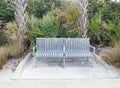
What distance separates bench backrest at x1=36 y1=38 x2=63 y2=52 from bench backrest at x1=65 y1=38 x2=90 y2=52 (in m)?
0.24

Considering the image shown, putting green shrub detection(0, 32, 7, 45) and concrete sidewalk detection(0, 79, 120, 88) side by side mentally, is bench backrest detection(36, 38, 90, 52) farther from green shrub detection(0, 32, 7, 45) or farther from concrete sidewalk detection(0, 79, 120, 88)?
green shrub detection(0, 32, 7, 45)

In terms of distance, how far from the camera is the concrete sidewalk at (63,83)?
18.9ft

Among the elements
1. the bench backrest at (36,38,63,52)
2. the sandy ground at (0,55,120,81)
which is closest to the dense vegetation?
the bench backrest at (36,38,63,52)

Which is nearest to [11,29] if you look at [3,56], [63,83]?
[3,56]

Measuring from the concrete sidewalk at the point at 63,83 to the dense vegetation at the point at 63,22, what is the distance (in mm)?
3204

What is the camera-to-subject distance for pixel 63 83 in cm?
598

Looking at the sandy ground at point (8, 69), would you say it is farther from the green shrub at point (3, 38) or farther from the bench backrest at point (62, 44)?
the green shrub at point (3, 38)

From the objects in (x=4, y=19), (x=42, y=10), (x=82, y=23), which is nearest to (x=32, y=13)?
(x=42, y=10)

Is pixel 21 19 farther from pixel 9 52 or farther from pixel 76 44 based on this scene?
pixel 76 44

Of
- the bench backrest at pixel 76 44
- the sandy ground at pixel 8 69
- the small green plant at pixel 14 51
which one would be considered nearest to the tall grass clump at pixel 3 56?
the sandy ground at pixel 8 69

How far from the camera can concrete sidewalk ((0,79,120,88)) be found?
577 centimetres

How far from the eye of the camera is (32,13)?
11938mm

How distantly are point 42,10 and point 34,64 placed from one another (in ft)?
15.8

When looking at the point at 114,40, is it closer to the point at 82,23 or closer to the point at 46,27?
the point at 82,23
